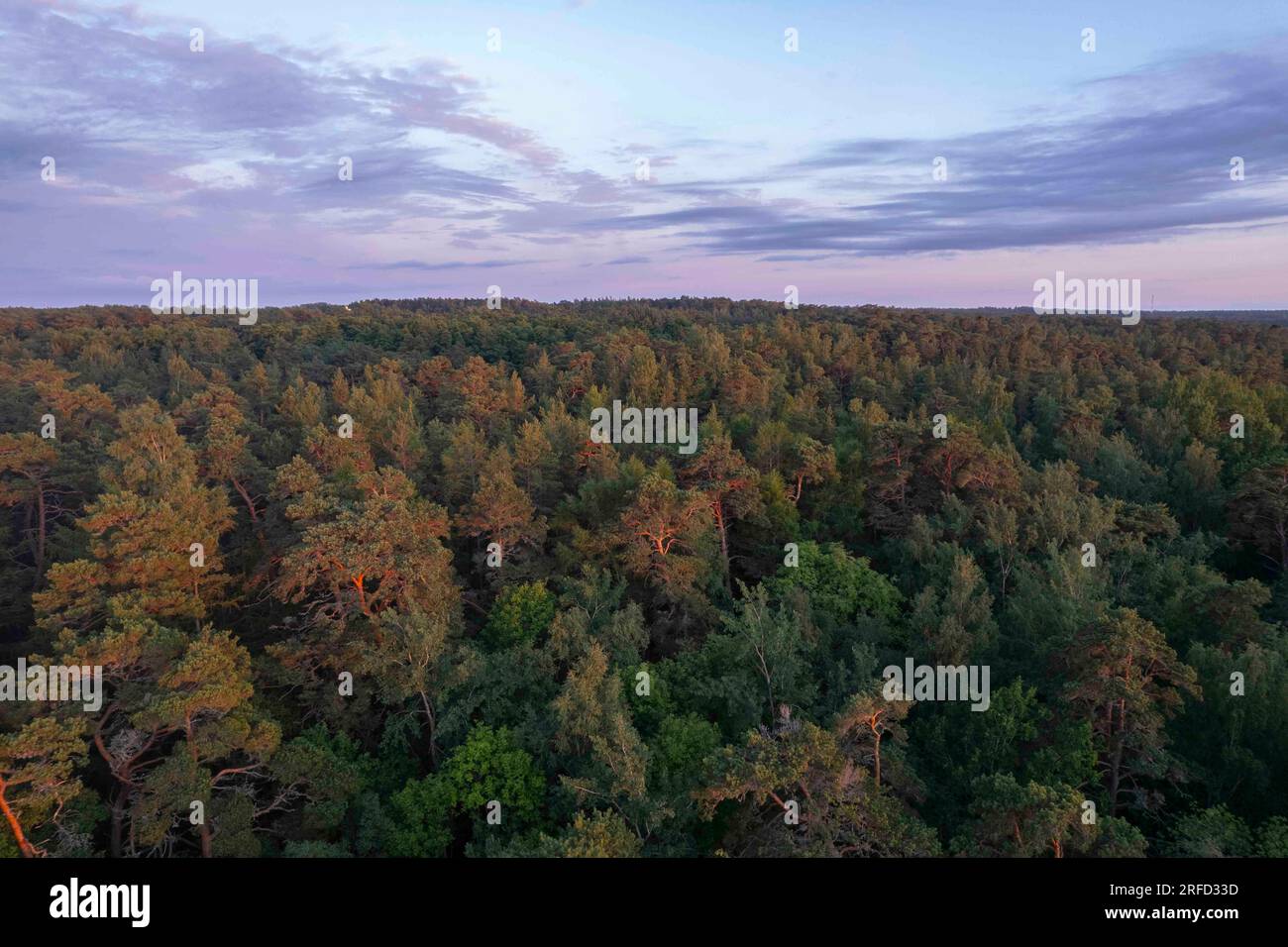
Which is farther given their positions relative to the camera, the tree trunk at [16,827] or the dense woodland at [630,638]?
the dense woodland at [630,638]

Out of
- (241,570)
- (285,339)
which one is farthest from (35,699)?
(285,339)

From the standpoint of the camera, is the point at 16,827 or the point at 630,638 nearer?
the point at 16,827

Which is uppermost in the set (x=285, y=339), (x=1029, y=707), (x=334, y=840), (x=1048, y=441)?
(x=285, y=339)

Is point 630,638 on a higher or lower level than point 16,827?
→ higher

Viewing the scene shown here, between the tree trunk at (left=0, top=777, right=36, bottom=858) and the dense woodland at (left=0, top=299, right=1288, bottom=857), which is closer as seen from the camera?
the tree trunk at (left=0, top=777, right=36, bottom=858)

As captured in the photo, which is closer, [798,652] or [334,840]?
[334,840]

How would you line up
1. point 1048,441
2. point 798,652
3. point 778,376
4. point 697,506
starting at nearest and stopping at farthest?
point 798,652, point 697,506, point 1048,441, point 778,376

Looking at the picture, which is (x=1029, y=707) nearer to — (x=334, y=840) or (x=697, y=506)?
(x=697, y=506)
